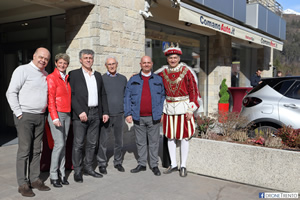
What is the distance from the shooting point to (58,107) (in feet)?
12.7

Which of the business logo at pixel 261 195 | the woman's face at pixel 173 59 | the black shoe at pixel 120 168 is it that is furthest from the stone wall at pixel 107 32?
the business logo at pixel 261 195

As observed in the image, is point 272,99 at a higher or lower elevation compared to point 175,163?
higher

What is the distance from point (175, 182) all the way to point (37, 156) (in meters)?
1.97

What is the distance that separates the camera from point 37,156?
3.84 metres

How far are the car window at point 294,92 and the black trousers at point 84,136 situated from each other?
3.46 meters

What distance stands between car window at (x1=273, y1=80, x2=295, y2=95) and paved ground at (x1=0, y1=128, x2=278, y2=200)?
219 centimetres

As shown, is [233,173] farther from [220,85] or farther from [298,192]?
[220,85]

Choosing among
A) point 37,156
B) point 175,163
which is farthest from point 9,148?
point 175,163

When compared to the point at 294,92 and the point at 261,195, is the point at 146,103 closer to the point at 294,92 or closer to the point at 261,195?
the point at 261,195

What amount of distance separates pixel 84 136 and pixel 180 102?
5.06ft

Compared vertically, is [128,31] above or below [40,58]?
above

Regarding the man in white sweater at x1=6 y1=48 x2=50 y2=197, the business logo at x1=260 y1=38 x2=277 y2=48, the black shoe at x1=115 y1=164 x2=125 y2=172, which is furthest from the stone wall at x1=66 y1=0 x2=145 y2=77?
the business logo at x1=260 y1=38 x2=277 y2=48

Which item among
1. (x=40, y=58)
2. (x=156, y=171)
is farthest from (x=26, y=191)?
(x=156, y=171)

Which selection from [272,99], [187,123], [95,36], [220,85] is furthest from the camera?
[220,85]
